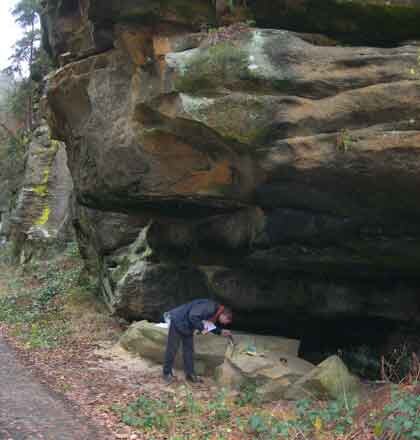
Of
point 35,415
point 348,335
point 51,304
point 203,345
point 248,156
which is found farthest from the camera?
point 51,304

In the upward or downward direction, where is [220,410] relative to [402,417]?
downward

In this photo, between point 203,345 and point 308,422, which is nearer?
point 308,422

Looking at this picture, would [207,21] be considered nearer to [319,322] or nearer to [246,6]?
[246,6]

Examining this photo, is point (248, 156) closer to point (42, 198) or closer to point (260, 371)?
point (260, 371)

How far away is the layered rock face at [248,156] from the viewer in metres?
7.61

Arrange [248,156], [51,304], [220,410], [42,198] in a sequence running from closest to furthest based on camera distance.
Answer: [220,410], [248,156], [51,304], [42,198]

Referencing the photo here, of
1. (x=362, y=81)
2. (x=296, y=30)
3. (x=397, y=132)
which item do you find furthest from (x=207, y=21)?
(x=397, y=132)

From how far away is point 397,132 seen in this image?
23.9 ft

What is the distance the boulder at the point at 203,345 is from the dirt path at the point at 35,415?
7.32ft

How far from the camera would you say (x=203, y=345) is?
9523 mm

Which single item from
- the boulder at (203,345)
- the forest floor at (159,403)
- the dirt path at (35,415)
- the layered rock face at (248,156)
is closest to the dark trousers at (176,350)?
the forest floor at (159,403)

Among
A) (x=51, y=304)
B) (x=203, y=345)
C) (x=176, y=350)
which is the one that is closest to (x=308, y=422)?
(x=176, y=350)

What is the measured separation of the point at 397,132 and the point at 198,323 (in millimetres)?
3880

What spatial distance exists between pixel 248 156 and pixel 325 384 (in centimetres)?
333
